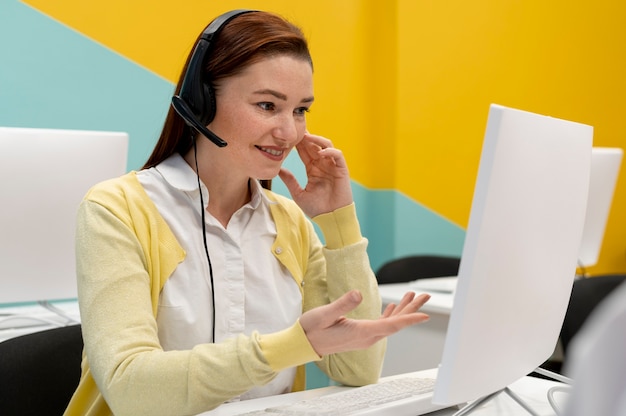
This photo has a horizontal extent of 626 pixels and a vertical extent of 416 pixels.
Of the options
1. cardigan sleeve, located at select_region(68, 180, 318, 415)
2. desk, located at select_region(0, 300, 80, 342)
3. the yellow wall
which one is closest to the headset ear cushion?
cardigan sleeve, located at select_region(68, 180, 318, 415)

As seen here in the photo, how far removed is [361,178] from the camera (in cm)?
375

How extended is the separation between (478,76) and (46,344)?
2.93 m

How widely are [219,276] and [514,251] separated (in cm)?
59

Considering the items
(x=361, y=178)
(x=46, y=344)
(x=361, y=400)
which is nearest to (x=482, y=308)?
(x=361, y=400)

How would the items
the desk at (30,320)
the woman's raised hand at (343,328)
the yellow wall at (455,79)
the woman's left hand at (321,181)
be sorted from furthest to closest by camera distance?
the yellow wall at (455,79)
the desk at (30,320)
the woman's left hand at (321,181)
the woman's raised hand at (343,328)

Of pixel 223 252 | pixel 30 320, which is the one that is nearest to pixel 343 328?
pixel 223 252

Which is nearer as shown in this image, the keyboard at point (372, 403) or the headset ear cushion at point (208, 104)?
the keyboard at point (372, 403)

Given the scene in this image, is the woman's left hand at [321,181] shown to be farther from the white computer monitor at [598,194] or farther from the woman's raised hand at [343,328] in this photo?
the white computer monitor at [598,194]

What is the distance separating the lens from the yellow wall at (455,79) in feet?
12.1

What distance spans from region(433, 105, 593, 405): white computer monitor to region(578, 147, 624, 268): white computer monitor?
5.06ft

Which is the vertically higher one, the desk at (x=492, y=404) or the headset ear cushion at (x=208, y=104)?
the headset ear cushion at (x=208, y=104)

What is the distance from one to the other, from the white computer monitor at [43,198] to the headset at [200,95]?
0.56m

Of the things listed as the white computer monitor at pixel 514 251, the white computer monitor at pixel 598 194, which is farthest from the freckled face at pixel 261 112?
the white computer monitor at pixel 598 194

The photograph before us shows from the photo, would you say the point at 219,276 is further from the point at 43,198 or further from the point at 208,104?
the point at 43,198
